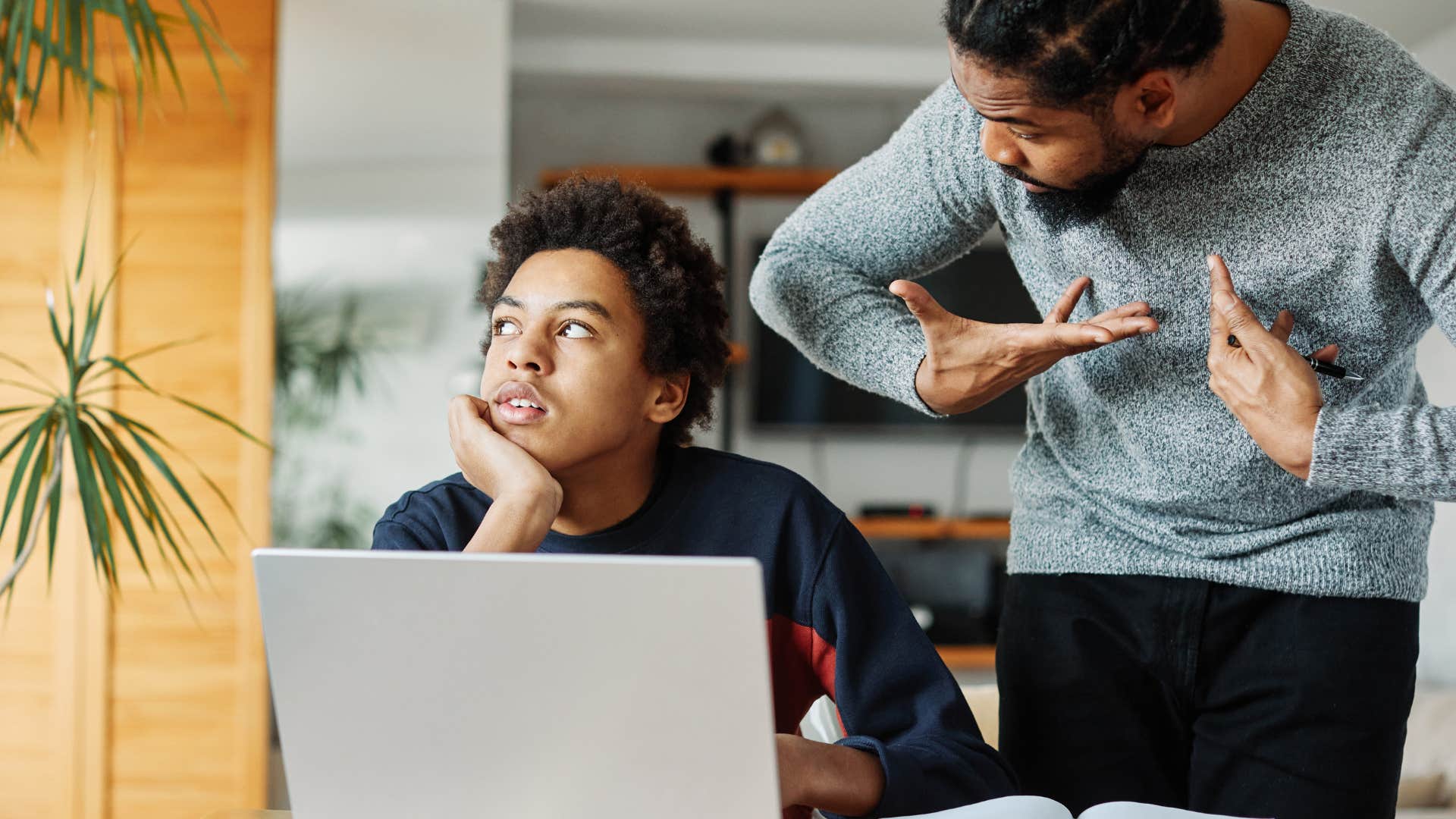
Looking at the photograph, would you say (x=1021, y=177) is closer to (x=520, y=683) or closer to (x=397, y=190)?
(x=520, y=683)

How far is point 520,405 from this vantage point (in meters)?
1.08

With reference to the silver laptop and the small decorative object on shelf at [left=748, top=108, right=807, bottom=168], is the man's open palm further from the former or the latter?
the small decorative object on shelf at [left=748, top=108, right=807, bottom=168]

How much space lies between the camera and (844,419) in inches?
190

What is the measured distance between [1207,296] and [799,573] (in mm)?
437

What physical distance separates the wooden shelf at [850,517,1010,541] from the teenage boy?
3.47 meters

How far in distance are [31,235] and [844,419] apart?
2823 millimetres

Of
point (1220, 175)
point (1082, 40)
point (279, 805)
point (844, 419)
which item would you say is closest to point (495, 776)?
point (1082, 40)

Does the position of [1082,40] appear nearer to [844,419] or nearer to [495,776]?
[495,776]

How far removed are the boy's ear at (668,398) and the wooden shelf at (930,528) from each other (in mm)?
3436

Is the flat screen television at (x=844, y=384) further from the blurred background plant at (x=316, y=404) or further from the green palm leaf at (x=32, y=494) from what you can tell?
the green palm leaf at (x=32, y=494)

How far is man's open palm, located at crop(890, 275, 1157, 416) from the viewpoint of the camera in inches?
40.1

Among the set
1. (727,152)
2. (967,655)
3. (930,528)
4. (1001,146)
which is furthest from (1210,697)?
(727,152)

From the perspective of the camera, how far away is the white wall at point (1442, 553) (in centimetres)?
390

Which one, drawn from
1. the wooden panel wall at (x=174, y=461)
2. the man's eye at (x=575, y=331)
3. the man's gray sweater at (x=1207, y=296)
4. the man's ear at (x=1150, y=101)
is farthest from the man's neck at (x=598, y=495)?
the wooden panel wall at (x=174, y=461)
